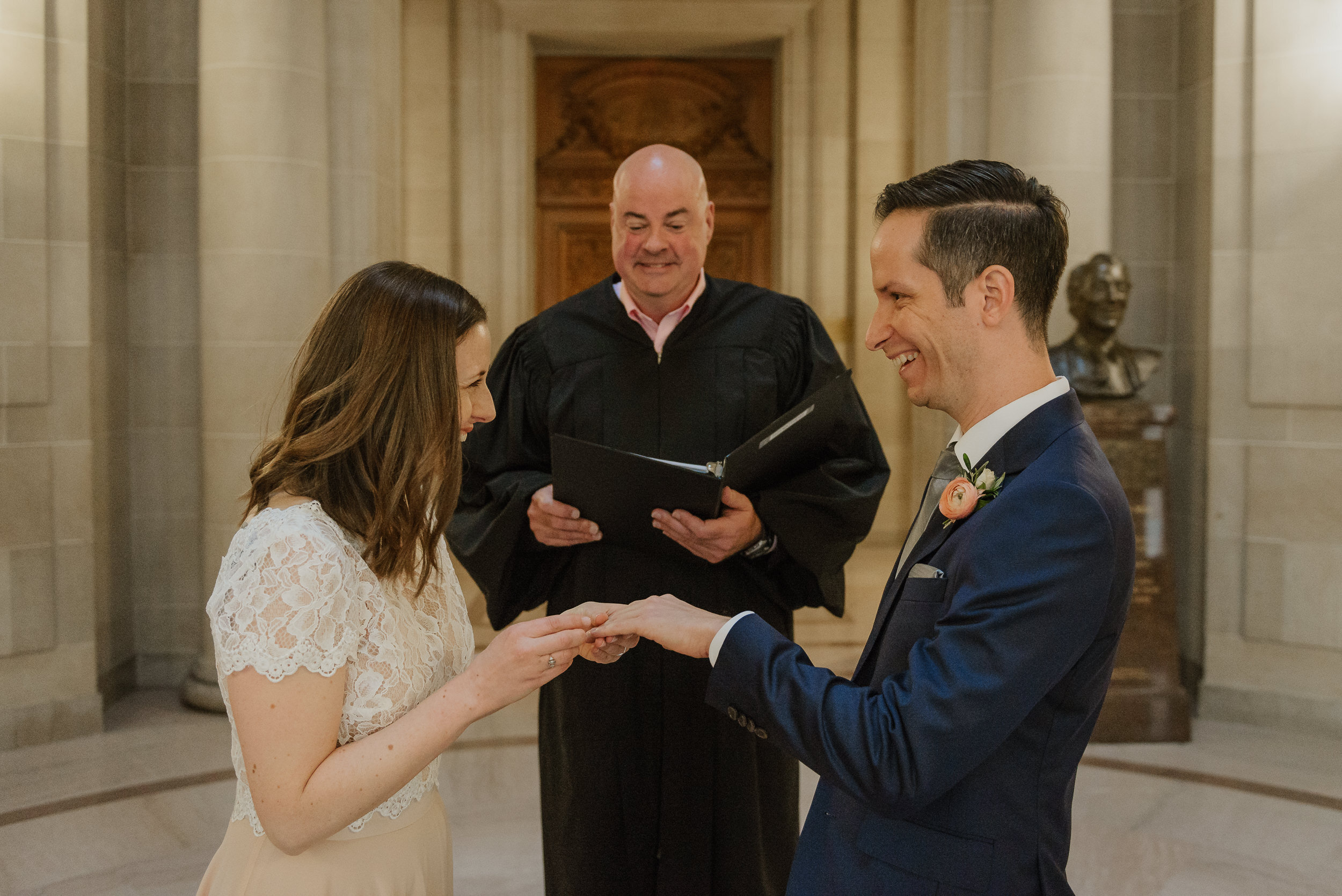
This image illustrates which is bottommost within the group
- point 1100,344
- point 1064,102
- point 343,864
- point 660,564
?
point 343,864

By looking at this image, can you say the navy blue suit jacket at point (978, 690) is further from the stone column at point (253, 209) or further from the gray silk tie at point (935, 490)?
the stone column at point (253, 209)

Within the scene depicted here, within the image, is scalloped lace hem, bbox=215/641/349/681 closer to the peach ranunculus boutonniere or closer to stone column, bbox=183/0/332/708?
the peach ranunculus boutonniere

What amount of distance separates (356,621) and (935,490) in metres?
0.92

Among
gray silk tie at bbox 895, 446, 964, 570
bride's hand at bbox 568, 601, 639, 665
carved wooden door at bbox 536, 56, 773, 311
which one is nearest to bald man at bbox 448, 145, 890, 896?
bride's hand at bbox 568, 601, 639, 665

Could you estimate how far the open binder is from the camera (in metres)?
2.59

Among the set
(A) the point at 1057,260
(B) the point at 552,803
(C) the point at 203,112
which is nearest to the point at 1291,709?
(B) the point at 552,803

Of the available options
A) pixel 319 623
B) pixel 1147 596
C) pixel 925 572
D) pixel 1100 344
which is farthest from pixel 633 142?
pixel 925 572

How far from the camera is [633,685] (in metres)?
2.98

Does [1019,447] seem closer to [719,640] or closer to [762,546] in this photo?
[719,640]

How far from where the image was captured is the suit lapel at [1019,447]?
Answer: 157cm

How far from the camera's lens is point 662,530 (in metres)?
2.78

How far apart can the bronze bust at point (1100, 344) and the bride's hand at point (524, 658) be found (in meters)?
3.86

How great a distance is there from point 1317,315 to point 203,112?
17.7ft

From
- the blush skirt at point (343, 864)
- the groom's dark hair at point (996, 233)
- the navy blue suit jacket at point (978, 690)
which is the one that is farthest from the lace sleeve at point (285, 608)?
the groom's dark hair at point (996, 233)
